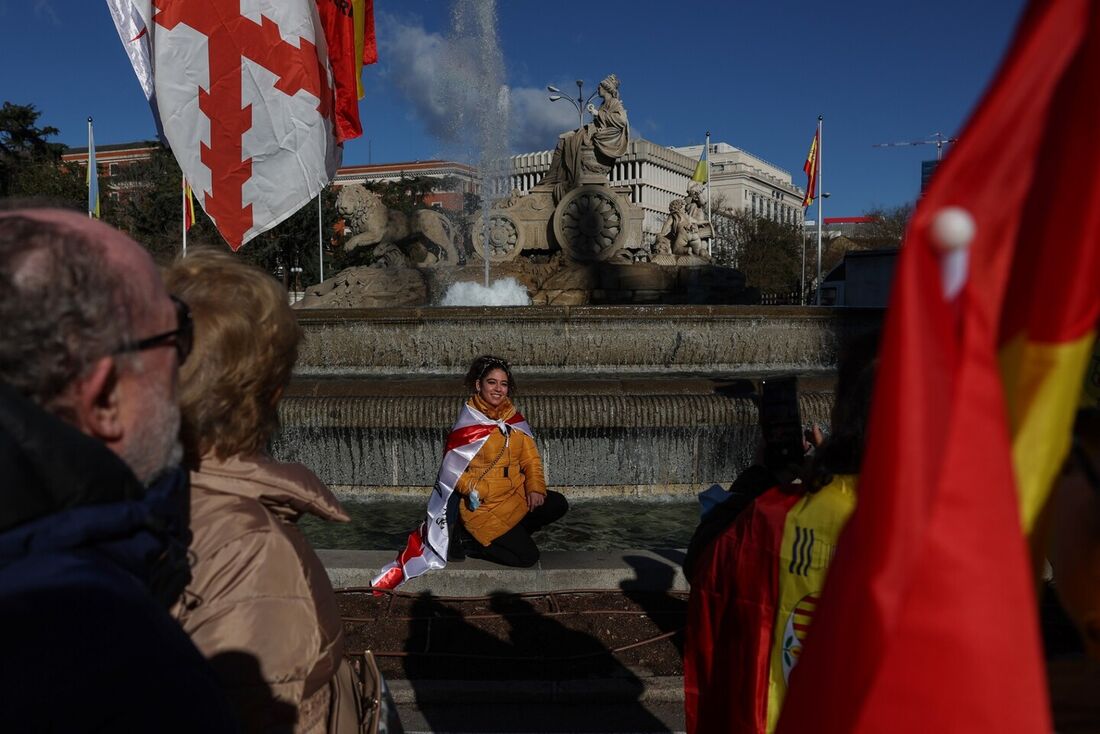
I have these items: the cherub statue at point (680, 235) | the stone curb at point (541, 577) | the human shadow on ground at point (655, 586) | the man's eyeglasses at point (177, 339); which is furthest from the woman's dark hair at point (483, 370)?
the cherub statue at point (680, 235)

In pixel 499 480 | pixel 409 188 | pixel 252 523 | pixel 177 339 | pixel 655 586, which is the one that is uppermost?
pixel 409 188

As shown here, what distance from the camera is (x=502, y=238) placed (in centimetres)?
1872

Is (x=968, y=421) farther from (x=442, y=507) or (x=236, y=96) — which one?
(x=442, y=507)

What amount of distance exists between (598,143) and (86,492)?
18.4m

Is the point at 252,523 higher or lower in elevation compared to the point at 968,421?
lower

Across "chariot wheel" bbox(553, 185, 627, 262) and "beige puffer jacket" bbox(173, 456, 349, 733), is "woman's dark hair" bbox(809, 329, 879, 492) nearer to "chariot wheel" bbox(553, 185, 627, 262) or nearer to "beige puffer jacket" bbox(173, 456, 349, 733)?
"beige puffer jacket" bbox(173, 456, 349, 733)

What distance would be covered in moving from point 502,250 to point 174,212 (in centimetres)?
3484

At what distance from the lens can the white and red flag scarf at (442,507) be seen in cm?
543

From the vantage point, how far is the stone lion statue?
1934 cm

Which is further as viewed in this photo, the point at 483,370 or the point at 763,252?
the point at 763,252

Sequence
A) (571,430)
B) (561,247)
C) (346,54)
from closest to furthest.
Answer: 1. (346,54)
2. (571,430)
3. (561,247)

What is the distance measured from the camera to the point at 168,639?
42.6 inches

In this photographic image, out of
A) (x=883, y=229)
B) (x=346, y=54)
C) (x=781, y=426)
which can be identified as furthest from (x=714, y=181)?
(x=781, y=426)

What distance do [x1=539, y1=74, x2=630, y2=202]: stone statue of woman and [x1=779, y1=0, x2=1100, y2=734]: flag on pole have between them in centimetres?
1802
